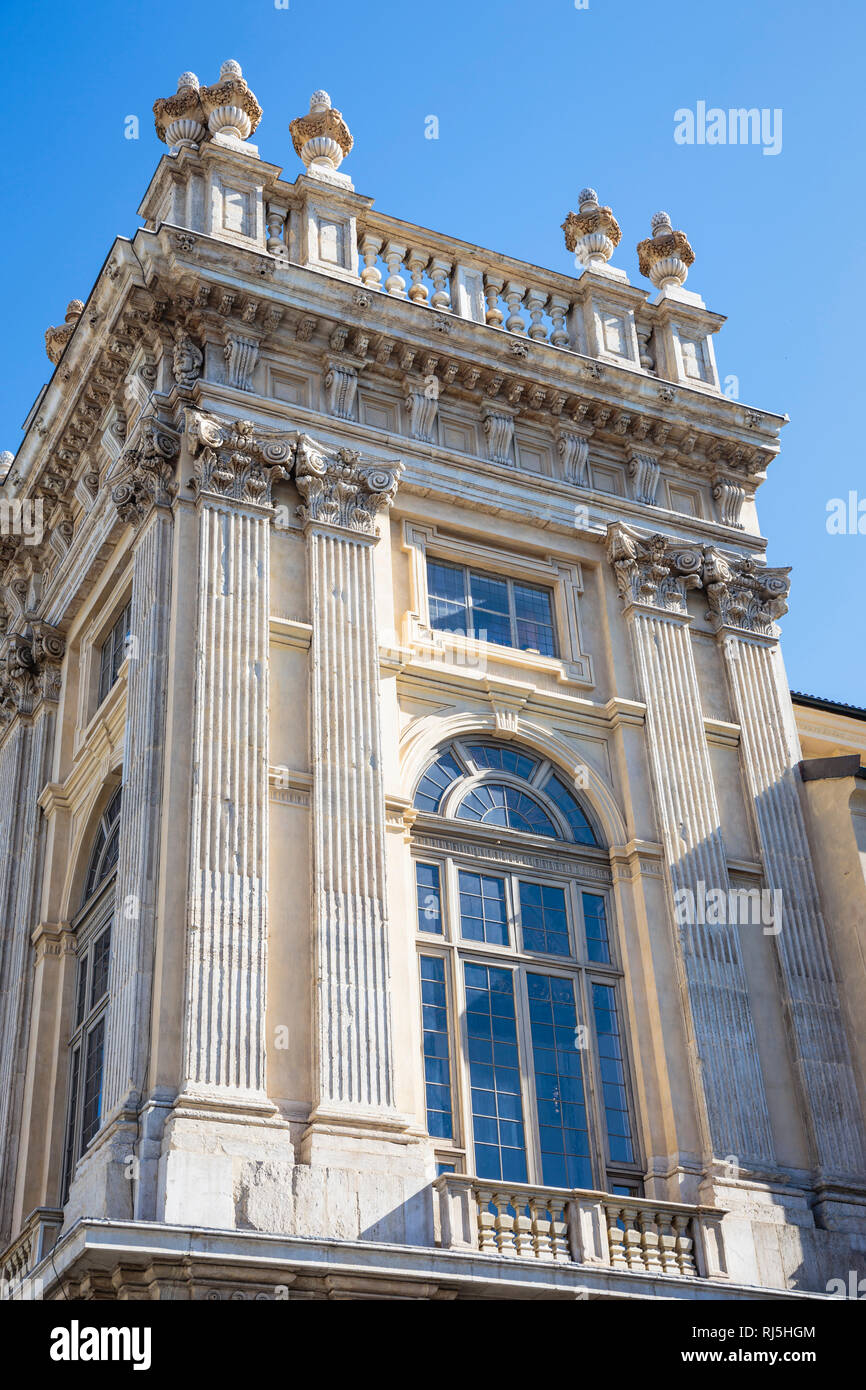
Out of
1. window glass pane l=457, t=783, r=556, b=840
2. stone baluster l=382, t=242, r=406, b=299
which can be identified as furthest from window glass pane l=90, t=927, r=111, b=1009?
stone baluster l=382, t=242, r=406, b=299

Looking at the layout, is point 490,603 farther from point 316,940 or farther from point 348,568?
point 316,940

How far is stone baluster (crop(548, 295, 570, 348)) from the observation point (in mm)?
24938

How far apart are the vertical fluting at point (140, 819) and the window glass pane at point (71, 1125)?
2461mm

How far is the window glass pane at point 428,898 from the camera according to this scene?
19938 millimetres

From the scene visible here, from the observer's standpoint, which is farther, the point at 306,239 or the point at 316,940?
the point at 306,239

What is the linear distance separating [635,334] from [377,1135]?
12.8m

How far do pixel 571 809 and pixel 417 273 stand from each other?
304 inches

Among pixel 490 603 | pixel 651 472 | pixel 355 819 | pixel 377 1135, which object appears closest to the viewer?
pixel 377 1135

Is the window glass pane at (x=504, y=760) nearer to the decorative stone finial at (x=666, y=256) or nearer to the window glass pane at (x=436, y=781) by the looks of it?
the window glass pane at (x=436, y=781)

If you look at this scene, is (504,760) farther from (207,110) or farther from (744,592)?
(207,110)

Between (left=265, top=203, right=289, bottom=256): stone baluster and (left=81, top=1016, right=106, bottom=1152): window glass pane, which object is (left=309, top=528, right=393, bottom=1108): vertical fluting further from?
(left=265, top=203, right=289, bottom=256): stone baluster

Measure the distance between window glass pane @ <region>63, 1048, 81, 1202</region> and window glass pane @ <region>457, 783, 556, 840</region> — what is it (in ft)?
17.3
